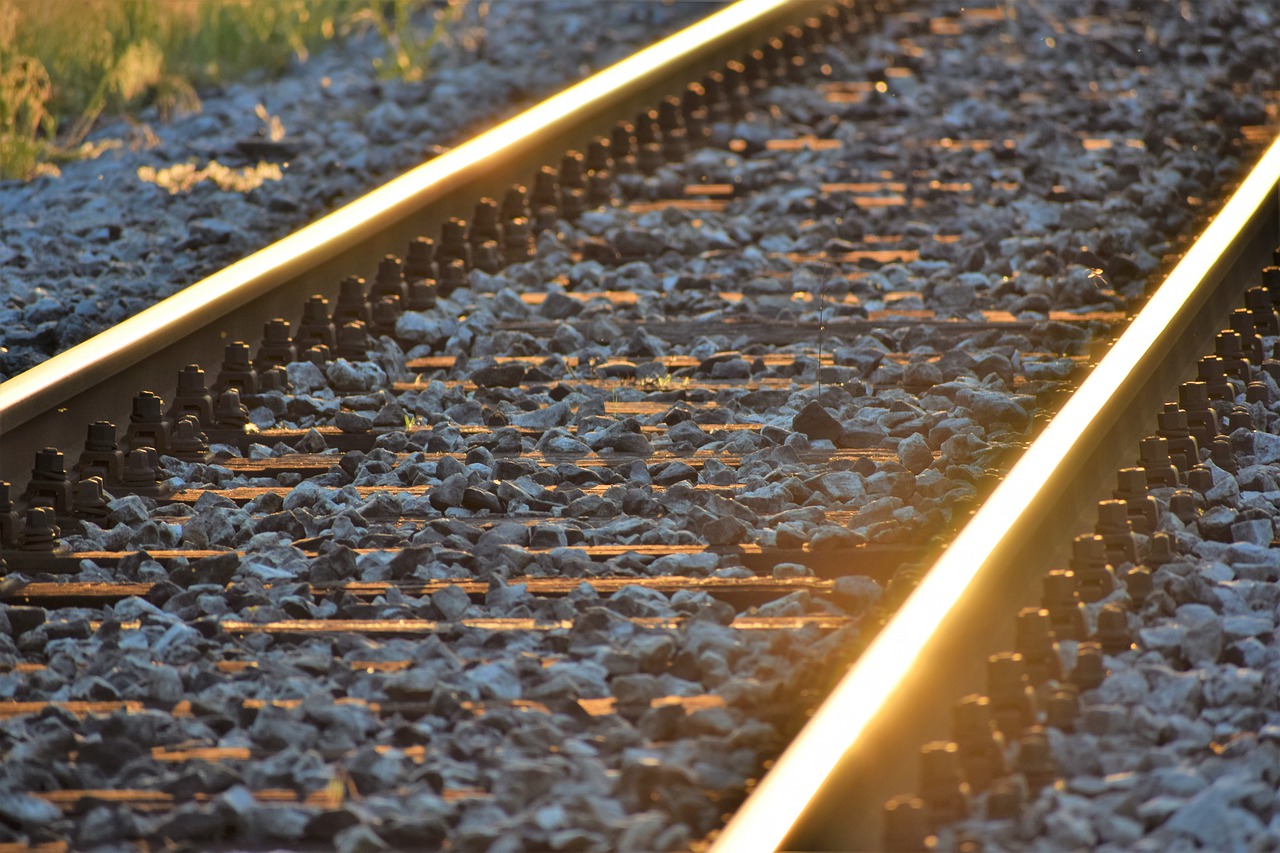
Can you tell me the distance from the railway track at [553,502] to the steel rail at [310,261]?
0.01 m

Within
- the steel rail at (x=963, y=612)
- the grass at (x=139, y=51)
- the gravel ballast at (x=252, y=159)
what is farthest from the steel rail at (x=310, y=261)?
the steel rail at (x=963, y=612)

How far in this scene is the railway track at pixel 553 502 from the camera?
9.13ft

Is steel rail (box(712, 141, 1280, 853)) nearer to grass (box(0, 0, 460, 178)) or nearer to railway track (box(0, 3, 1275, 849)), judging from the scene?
railway track (box(0, 3, 1275, 849))

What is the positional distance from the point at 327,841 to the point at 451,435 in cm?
191

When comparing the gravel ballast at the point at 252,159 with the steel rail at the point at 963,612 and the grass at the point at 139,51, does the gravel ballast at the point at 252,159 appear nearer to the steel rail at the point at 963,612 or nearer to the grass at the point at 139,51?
the grass at the point at 139,51

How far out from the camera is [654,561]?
12.0 feet

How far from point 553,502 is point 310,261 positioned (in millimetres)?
1612

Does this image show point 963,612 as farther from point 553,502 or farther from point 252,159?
point 252,159

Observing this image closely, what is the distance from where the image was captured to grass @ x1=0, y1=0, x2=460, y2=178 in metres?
7.67

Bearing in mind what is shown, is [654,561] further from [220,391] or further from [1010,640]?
[220,391]

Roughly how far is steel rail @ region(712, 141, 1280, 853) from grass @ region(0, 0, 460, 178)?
478 centimetres

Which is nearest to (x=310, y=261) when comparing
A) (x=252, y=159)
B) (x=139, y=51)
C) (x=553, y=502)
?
(x=553, y=502)

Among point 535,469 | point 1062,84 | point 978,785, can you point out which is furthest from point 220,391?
point 1062,84

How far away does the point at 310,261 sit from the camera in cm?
533
